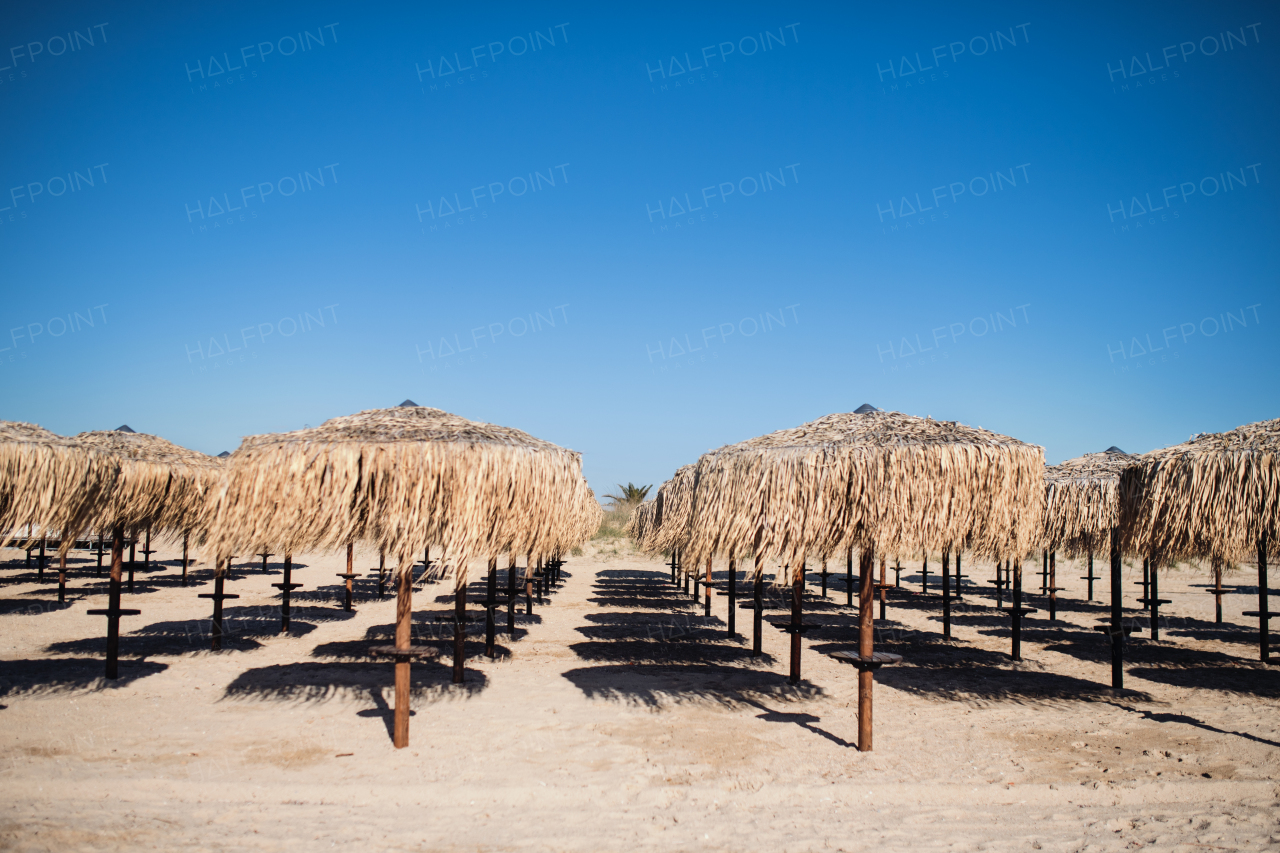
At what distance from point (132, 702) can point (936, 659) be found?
10.4 metres

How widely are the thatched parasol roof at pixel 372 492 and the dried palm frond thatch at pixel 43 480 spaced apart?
9.30 ft

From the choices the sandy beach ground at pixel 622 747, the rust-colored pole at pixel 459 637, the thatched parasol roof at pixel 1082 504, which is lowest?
the sandy beach ground at pixel 622 747

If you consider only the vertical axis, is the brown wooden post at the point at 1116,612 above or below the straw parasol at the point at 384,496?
below

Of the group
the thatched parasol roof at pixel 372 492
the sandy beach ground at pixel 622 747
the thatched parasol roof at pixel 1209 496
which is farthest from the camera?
the thatched parasol roof at pixel 1209 496

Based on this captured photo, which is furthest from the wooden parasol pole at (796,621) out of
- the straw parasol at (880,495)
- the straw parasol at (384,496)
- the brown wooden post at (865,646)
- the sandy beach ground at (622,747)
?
the straw parasol at (384,496)

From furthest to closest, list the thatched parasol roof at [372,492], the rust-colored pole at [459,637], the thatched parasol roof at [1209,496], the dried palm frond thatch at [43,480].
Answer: the rust-colored pole at [459,637] < the thatched parasol roof at [1209,496] < the dried palm frond thatch at [43,480] < the thatched parasol roof at [372,492]

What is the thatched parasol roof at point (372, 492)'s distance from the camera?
18.4ft

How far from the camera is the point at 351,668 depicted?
898cm

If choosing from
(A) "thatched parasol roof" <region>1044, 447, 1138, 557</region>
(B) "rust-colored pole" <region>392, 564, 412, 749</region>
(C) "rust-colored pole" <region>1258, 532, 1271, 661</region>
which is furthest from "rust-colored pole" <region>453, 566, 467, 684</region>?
Result: (A) "thatched parasol roof" <region>1044, 447, 1138, 557</region>

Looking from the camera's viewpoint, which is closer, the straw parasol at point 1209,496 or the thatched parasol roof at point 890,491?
the thatched parasol roof at point 890,491

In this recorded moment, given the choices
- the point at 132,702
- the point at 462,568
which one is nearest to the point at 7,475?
the point at 132,702

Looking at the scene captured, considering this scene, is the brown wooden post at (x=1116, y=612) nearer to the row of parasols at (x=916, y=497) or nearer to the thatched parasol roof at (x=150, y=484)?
the row of parasols at (x=916, y=497)

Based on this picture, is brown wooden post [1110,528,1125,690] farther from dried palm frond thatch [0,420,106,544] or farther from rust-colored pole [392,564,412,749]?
dried palm frond thatch [0,420,106,544]

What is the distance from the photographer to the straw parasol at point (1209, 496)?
7.00m
